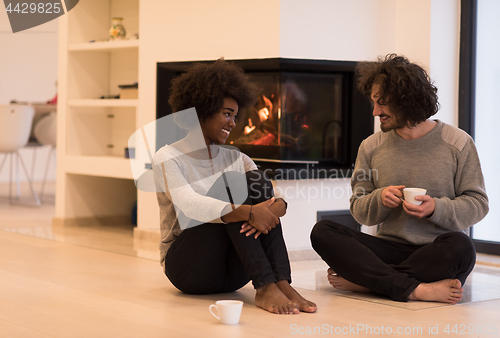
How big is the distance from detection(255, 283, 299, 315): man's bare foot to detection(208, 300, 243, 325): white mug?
173mm

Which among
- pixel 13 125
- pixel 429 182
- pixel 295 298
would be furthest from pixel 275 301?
pixel 13 125

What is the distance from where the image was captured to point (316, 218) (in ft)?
11.1

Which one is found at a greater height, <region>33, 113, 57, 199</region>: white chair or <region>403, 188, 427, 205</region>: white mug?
<region>33, 113, 57, 199</region>: white chair

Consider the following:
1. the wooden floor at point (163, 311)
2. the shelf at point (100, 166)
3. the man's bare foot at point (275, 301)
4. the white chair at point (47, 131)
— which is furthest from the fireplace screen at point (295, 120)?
the white chair at point (47, 131)

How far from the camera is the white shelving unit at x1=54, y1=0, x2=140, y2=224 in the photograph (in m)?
4.29

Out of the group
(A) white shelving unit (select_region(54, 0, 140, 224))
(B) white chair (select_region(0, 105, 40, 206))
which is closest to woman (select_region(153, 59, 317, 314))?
(A) white shelving unit (select_region(54, 0, 140, 224))

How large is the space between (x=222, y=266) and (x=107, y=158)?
2.14 metres

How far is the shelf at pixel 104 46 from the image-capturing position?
397 cm

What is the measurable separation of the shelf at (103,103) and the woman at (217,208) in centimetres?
176

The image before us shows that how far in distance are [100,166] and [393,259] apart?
2.41 meters

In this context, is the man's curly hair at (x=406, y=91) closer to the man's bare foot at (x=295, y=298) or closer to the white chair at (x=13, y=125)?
the man's bare foot at (x=295, y=298)

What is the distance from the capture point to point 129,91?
409cm

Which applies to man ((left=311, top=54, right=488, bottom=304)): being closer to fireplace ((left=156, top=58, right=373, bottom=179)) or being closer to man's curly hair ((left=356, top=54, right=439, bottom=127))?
man's curly hair ((left=356, top=54, right=439, bottom=127))

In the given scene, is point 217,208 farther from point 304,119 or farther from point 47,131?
point 47,131
